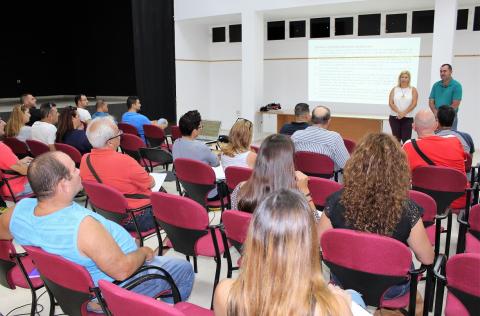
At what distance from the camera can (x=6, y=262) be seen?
218cm

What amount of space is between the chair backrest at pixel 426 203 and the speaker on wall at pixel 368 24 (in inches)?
265

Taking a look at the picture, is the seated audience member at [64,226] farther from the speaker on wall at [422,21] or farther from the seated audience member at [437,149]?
the speaker on wall at [422,21]

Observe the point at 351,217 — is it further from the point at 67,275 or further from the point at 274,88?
the point at 274,88

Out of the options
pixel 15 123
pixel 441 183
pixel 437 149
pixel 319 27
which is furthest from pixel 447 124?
pixel 319 27

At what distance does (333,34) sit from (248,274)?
8641 mm

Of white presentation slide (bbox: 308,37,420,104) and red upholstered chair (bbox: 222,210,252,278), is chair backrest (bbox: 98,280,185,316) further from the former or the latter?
white presentation slide (bbox: 308,37,420,104)

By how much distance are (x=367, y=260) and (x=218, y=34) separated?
9.55m

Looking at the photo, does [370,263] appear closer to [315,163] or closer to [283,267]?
[283,267]

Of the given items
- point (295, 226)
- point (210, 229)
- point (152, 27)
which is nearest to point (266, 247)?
point (295, 226)

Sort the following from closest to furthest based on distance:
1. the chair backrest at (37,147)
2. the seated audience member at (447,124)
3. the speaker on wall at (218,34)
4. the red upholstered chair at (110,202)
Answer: the red upholstered chair at (110,202), the seated audience member at (447,124), the chair backrest at (37,147), the speaker on wall at (218,34)

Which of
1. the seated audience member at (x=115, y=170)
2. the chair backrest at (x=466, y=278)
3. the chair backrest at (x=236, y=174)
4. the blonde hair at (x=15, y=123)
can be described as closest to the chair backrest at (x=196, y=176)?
the chair backrest at (x=236, y=174)

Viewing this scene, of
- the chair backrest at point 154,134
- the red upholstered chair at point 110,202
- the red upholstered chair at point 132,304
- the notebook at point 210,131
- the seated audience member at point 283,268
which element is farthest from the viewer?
the chair backrest at point 154,134

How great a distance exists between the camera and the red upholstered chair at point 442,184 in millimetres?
3137

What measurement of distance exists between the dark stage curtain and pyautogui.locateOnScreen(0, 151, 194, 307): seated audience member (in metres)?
7.79
